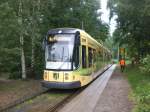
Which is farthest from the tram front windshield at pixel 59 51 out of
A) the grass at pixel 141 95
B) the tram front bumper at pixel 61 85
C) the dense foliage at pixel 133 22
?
Answer: the dense foliage at pixel 133 22

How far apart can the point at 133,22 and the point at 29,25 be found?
51.9 feet

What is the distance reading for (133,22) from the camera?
3831cm

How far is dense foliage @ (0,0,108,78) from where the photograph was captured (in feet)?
66.3

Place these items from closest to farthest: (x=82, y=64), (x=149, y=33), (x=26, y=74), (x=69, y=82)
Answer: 1. (x=69, y=82)
2. (x=82, y=64)
3. (x=26, y=74)
4. (x=149, y=33)

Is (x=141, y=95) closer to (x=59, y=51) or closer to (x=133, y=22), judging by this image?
(x=59, y=51)

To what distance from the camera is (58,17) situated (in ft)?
95.8

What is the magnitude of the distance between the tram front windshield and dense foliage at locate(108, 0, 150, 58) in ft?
33.5

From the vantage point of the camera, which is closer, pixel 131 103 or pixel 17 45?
pixel 131 103

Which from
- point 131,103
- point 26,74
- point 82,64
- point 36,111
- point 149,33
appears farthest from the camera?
point 149,33

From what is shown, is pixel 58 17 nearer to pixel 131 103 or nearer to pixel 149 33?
pixel 149 33

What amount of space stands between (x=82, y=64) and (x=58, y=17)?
972 cm

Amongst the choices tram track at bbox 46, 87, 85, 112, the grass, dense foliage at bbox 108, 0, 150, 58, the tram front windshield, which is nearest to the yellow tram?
the tram front windshield

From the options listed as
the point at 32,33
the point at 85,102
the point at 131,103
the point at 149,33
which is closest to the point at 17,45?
the point at 32,33

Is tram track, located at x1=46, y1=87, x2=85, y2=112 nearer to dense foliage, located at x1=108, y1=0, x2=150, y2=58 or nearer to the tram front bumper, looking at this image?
the tram front bumper
